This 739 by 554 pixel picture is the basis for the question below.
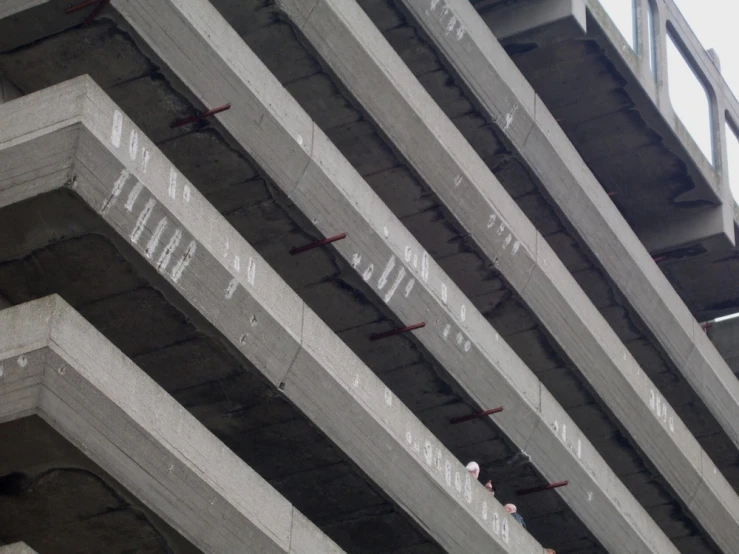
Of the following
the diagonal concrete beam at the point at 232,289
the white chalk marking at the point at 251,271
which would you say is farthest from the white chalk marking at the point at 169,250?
the white chalk marking at the point at 251,271

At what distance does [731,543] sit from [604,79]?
806 centimetres

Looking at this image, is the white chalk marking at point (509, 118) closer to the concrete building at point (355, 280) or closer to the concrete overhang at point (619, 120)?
the concrete building at point (355, 280)

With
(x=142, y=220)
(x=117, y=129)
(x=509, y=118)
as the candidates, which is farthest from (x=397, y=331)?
(x=117, y=129)

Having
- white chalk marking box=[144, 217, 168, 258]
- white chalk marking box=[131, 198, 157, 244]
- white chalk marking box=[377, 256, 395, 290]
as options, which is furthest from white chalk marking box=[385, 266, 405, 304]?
white chalk marking box=[131, 198, 157, 244]

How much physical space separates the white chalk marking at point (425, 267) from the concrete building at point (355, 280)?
96mm

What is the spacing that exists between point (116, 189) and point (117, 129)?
24.6 inches

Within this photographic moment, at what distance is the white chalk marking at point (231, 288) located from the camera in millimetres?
19125

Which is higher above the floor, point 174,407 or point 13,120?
point 13,120

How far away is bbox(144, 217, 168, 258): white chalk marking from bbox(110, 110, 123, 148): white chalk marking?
99 cm

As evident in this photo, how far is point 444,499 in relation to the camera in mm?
21672

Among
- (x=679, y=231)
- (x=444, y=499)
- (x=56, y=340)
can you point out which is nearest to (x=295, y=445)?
(x=444, y=499)

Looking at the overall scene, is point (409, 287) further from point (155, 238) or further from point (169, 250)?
point (155, 238)

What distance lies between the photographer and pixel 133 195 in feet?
59.0

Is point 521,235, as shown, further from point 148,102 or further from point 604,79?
point 148,102
